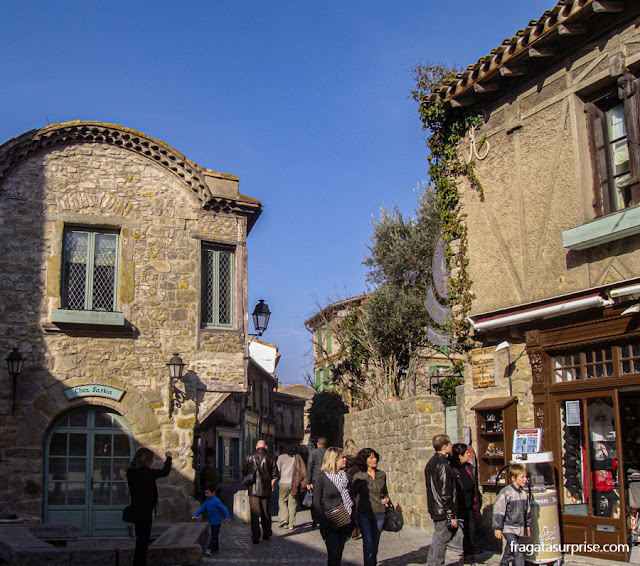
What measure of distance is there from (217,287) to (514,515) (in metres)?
8.76

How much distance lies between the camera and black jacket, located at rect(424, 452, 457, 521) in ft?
26.8

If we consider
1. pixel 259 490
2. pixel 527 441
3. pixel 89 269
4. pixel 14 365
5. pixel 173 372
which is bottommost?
pixel 259 490

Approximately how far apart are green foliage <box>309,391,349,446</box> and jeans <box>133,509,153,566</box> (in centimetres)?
1473

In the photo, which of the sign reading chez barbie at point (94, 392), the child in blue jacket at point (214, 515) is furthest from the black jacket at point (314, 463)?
the sign reading chez barbie at point (94, 392)

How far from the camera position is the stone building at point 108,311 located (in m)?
13.6

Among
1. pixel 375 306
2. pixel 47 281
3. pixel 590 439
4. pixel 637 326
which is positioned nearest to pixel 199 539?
pixel 590 439

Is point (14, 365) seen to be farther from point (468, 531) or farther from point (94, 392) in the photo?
point (468, 531)

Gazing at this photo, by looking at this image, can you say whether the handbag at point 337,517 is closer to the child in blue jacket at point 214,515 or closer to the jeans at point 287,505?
the child in blue jacket at point 214,515

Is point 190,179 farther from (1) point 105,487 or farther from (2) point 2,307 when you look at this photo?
(1) point 105,487

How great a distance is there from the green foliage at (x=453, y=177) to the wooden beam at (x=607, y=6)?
256 centimetres

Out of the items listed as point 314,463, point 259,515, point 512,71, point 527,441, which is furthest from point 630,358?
point 259,515

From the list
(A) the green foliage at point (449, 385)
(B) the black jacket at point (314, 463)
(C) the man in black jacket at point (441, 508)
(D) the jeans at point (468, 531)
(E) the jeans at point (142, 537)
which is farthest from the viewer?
(A) the green foliage at point (449, 385)

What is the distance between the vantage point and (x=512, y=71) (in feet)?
33.3

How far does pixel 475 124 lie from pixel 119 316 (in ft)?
23.6
